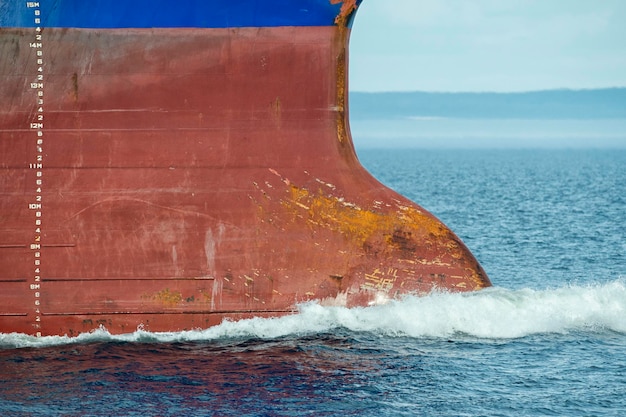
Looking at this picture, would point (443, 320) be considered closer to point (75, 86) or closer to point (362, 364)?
point (362, 364)

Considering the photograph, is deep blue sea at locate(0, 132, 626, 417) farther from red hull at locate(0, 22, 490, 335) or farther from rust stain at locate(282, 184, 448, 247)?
rust stain at locate(282, 184, 448, 247)

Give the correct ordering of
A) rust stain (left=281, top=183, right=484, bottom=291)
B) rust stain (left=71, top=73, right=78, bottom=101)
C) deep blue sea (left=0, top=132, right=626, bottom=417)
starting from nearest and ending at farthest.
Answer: deep blue sea (left=0, top=132, right=626, bottom=417), rust stain (left=71, top=73, right=78, bottom=101), rust stain (left=281, top=183, right=484, bottom=291)

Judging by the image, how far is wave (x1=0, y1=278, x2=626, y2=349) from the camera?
18172 mm

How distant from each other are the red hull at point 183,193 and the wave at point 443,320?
195 millimetres

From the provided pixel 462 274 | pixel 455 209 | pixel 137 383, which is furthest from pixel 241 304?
pixel 455 209

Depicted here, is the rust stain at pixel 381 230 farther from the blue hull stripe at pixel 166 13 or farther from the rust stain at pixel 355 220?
the blue hull stripe at pixel 166 13

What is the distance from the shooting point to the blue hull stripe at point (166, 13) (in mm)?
18156

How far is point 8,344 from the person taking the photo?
58.7 ft

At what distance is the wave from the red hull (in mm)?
195

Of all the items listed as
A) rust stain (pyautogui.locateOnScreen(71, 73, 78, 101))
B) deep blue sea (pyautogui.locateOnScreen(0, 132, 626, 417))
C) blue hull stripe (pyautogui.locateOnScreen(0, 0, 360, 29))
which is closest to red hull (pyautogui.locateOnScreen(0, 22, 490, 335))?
rust stain (pyautogui.locateOnScreen(71, 73, 78, 101))

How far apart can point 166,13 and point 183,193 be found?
3.35m

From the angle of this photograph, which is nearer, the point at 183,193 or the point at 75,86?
the point at 75,86

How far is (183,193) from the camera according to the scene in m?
18.5

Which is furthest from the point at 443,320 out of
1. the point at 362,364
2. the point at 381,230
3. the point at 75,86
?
the point at 75,86
